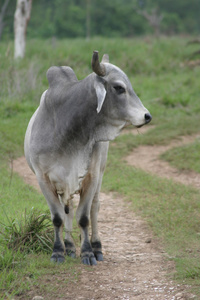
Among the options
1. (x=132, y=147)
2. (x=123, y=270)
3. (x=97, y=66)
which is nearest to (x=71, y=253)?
(x=123, y=270)

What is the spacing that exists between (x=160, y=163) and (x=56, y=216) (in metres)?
3.45

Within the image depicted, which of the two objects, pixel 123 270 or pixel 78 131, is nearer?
pixel 78 131

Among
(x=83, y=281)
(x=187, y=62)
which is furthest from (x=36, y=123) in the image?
(x=187, y=62)

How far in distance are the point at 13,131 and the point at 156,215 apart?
3.30 meters

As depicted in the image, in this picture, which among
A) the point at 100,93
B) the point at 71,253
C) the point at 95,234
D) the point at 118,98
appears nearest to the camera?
the point at 100,93

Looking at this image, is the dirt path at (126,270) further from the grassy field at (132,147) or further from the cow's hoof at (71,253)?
the cow's hoof at (71,253)

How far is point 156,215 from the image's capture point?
5219 mm

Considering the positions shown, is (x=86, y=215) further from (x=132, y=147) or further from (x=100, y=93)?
(x=132, y=147)

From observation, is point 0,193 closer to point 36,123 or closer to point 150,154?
point 36,123

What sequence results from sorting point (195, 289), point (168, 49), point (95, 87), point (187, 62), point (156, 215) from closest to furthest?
point (195, 289), point (95, 87), point (156, 215), point (187, 62), point (168, 49)

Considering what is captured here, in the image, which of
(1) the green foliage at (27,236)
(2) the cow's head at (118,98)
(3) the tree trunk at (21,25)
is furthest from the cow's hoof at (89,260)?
(3) the tree trunk at (21,25)

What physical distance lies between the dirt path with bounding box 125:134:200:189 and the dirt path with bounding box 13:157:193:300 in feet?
4.92

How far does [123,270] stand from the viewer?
3930 millimetres

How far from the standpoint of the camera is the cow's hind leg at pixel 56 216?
13.0 ft
